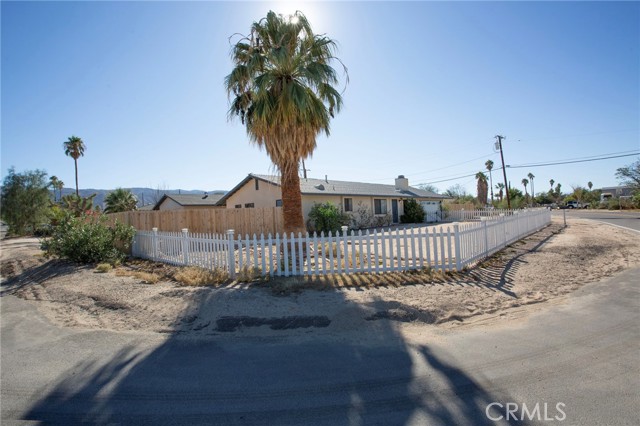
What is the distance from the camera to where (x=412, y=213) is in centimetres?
2997

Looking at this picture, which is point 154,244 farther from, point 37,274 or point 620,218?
point 620,218

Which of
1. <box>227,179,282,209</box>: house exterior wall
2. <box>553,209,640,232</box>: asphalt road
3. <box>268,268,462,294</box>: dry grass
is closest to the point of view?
<box>268,268,462,294</box>: dry grass

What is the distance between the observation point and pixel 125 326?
5637 mm

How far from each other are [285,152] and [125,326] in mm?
6530

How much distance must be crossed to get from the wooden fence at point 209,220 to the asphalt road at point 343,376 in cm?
1262

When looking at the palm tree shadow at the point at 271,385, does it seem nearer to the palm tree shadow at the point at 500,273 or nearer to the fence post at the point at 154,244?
the palm tree shadow at the point at 500,273

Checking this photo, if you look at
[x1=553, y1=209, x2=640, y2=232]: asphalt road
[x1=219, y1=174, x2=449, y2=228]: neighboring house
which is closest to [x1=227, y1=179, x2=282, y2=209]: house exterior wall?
[x1=219, y1=174, x2=449, y2=228]: neighboring house

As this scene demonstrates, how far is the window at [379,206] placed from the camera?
26641 mm

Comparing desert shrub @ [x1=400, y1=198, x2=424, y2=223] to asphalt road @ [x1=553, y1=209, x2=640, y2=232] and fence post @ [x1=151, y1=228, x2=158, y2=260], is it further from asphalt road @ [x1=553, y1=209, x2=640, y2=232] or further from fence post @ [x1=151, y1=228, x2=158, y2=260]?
fence post @ [x1=151, y1=228, x2=158, y2=260]

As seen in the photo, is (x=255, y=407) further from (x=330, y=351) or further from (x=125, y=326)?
(x=125, y=326)

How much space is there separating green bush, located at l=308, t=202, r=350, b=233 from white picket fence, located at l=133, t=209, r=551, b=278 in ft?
29.0

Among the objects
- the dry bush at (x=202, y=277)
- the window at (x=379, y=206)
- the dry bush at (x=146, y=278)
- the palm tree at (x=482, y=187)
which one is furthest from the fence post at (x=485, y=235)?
the palm tree at (x=482, y=187)

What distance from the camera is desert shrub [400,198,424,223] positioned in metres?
30.0

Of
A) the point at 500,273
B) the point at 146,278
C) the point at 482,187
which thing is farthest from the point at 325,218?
the point at 482,187
